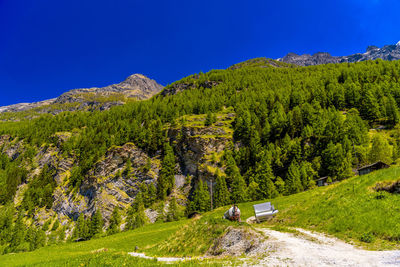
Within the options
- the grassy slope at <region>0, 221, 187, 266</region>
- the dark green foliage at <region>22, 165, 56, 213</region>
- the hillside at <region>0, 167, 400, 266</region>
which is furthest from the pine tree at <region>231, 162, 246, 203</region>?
the dark green foliage at <region>22, 165, 56, 213</region>

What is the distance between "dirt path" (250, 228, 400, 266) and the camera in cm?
1021

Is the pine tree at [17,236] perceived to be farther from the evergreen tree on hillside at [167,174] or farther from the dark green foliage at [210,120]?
the dark green foliage at [210,120]

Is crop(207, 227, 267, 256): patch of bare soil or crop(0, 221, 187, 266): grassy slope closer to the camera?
crop(207, 227, 267, 256): patch of bare soil

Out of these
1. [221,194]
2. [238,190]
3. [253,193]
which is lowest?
[253,193]

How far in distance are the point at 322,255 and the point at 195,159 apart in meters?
86.5

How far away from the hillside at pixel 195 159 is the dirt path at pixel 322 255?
52.3m

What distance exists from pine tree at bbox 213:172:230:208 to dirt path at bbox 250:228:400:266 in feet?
192

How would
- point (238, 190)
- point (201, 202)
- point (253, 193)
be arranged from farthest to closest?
point (201, 202) → point (238, 190) → point (253, 193)

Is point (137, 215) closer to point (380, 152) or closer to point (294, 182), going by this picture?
point (294, 182)

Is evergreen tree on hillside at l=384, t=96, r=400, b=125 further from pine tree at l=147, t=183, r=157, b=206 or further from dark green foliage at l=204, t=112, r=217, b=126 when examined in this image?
pine tree at l=147, t=183, r=157, b=206

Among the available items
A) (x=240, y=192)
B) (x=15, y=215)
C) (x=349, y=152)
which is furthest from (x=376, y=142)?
(x=15, y=215)

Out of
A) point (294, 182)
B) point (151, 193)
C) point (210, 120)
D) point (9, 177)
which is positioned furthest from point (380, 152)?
point (9, 177)

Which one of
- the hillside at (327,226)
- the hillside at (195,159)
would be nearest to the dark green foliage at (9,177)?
the hillside at (195,159)

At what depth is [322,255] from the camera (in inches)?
457
